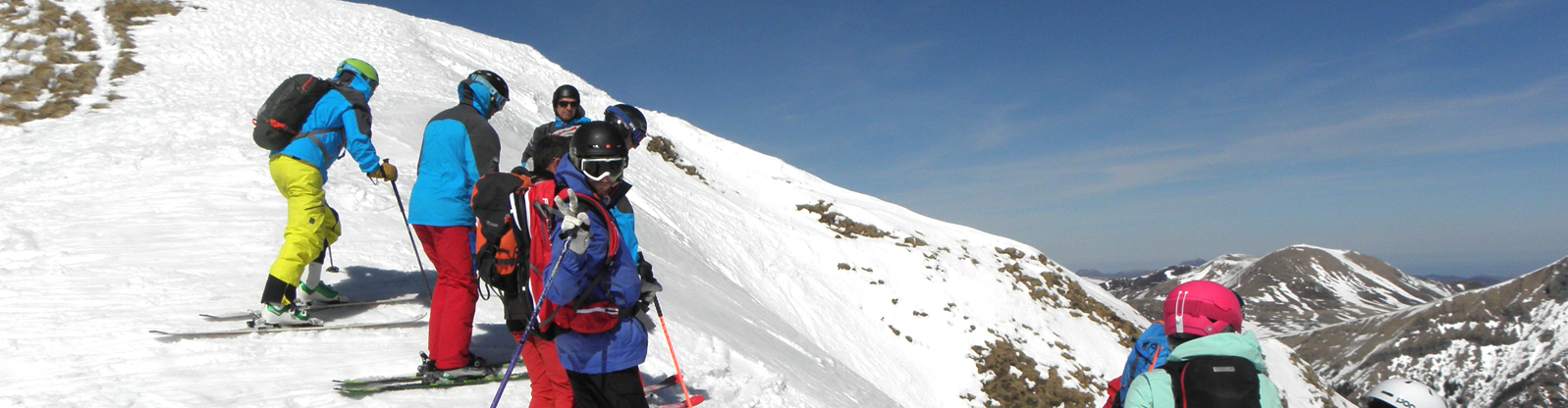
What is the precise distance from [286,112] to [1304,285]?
20637 centimetres

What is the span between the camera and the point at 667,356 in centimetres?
657

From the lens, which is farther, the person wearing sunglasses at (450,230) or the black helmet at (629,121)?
the black helmet at (629,121)

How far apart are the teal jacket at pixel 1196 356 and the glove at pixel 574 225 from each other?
231cm

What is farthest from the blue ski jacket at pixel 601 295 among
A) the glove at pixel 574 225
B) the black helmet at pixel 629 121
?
the black helmet at pixel 629 121

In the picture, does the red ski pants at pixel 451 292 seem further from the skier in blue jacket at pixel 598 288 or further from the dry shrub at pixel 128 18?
the dry shrub at pixel 128 18

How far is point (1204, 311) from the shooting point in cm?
333

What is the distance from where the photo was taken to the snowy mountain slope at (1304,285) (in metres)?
160

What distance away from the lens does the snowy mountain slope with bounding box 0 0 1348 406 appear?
16.8 ft

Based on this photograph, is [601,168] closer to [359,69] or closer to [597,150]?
[597,150]

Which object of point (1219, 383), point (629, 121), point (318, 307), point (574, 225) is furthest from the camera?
point (318, 307)

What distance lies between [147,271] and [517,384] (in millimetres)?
4143

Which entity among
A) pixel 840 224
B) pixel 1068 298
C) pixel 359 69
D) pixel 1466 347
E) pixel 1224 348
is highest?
pixel 359 69

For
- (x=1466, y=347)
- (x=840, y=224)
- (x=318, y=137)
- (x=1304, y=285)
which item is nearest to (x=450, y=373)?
(x=318, y=137)

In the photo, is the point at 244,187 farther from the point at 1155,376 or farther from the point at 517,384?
the point at 1155,376
